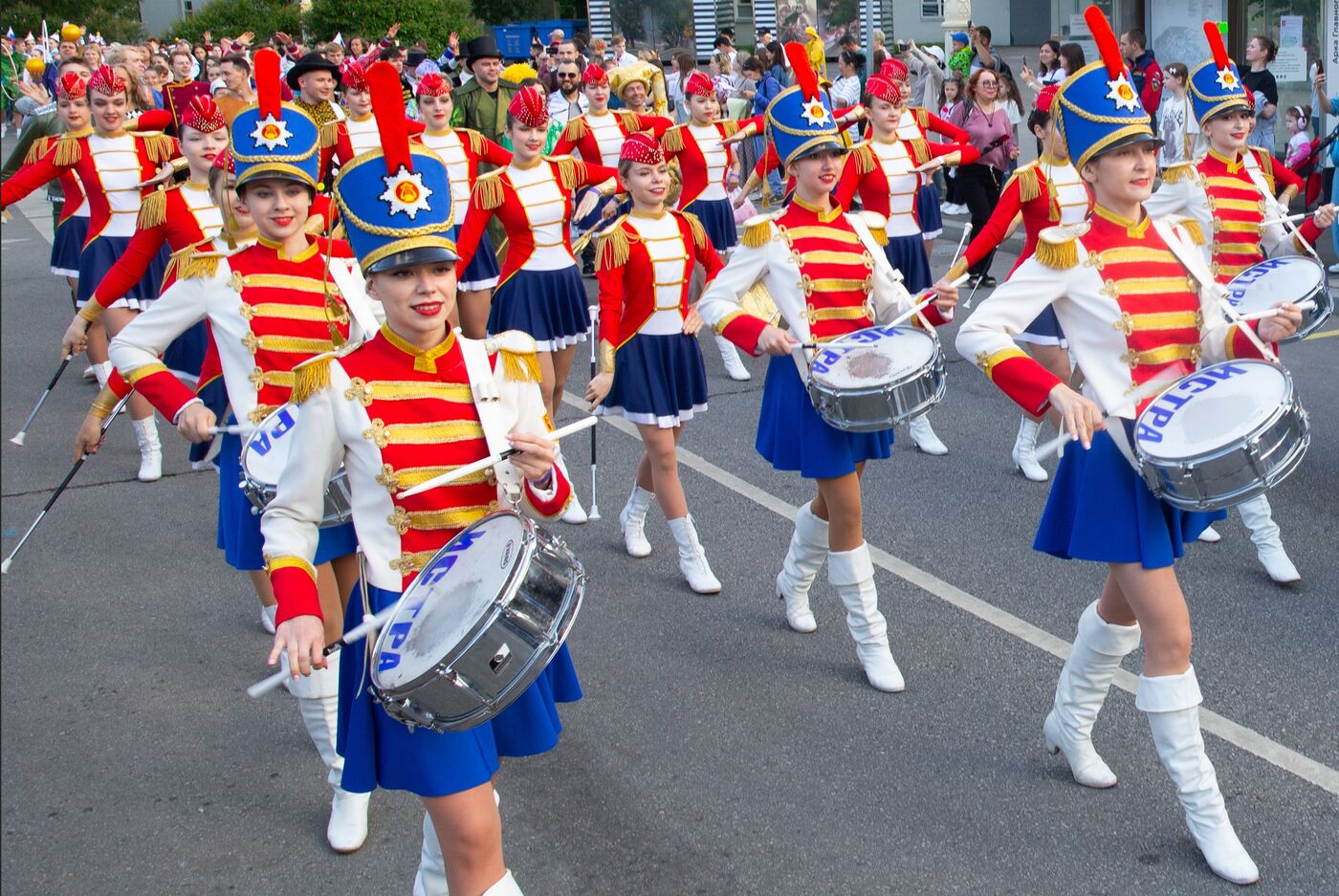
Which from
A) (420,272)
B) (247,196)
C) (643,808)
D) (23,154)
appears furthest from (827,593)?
(23,154)

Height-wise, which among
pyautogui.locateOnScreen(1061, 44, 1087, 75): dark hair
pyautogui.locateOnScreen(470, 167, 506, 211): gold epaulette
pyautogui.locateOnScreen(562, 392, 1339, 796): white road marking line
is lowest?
pyautogui.locateOnScreen(562, 392, 1339, 796): white road marking line

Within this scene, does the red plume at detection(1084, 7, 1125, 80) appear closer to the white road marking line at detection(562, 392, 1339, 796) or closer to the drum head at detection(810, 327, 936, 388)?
the drum head at detection(810, 327, 936, 388)

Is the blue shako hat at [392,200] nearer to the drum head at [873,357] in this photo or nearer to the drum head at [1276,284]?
the drum head at [873,357]

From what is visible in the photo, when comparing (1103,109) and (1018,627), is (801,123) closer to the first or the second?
(1103,109)

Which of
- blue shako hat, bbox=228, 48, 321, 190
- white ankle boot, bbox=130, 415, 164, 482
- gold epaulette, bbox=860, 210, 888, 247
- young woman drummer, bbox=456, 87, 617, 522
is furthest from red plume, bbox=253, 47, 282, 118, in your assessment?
white ankle boot, bbox=130, 415, 164, 482

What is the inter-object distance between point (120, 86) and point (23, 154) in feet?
5.48

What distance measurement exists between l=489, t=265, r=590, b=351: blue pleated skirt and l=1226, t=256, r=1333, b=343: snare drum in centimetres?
339

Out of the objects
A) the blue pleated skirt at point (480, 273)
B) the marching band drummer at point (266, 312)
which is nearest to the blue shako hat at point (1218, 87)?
the marching band drummer at point (266, 312)

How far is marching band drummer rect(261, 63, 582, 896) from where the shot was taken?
3.09m

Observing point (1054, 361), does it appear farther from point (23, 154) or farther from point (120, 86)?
point (23, 154)

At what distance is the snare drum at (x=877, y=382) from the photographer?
4.60 metres

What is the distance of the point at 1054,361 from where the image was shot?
6879 millimetres

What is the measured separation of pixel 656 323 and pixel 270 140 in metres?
2.31

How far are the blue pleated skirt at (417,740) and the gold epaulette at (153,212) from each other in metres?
2.94
